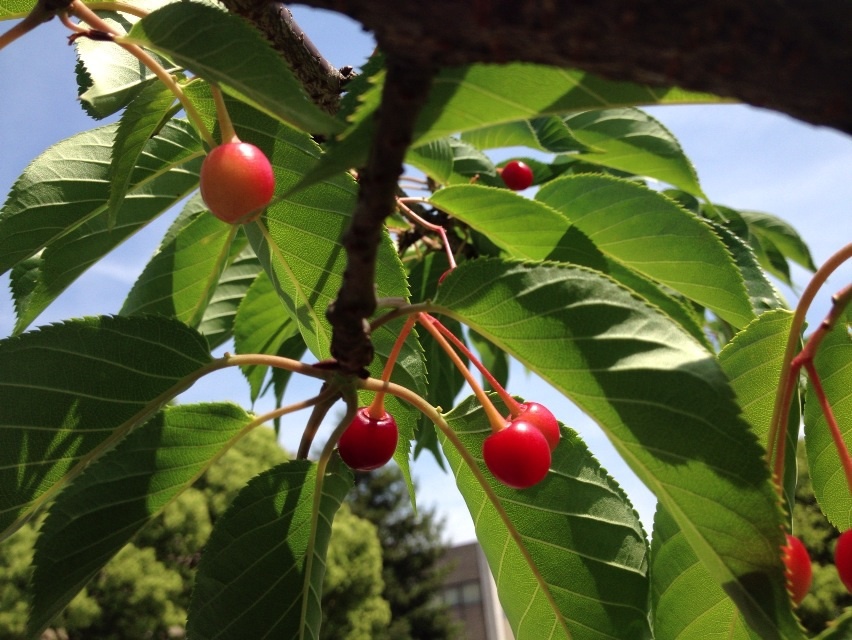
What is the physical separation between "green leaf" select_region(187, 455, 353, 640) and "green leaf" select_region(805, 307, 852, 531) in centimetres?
A: 55

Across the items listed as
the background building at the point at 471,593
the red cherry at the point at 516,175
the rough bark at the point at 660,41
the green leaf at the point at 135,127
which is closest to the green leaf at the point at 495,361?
the red cherry at the point at 516,175

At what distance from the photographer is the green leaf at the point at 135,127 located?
83 cm

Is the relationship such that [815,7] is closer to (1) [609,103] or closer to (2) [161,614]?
(1) [609,103]

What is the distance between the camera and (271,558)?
89cm

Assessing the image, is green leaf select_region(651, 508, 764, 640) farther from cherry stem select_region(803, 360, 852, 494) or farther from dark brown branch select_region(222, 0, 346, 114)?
dark brown branch select_region(222, 0, 346, 114)

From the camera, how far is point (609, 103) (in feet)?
1.63

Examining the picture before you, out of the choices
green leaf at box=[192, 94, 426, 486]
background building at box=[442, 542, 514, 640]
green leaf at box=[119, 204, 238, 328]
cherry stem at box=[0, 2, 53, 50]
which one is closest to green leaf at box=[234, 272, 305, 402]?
green leaf at box=[119, 204, 238, 328]

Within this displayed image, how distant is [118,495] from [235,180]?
38 centimetres

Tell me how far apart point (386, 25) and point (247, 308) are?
1317 millimetres

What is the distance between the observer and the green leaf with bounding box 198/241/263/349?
5.76ft

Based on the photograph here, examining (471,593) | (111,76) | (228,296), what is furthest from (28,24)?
(471,593)

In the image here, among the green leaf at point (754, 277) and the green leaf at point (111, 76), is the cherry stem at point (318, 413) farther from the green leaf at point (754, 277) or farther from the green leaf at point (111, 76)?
the green leaf at point (754, 277)

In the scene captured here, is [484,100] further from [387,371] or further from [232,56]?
[387,371]

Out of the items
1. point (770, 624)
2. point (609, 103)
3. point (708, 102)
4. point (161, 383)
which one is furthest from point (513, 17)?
point (161, 383)
